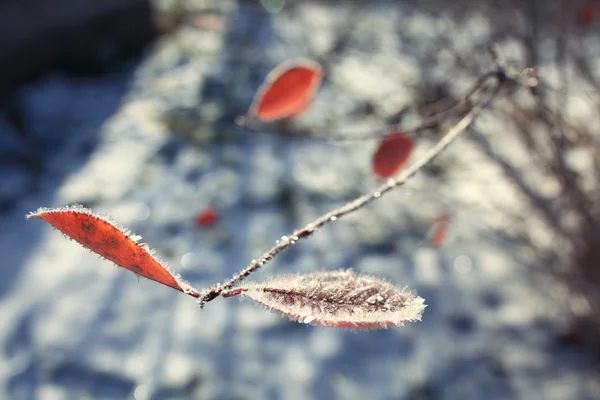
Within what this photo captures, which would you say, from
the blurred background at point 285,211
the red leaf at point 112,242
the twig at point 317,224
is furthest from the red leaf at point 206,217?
the red leaf at point 112,242

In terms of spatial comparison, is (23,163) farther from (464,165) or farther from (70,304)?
(464,165)

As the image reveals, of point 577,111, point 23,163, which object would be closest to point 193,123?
point 23,163

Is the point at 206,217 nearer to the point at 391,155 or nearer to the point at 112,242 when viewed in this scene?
the point at 391,155

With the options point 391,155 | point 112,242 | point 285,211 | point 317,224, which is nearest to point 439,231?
point 285,211

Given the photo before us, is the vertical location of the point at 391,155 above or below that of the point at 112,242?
below

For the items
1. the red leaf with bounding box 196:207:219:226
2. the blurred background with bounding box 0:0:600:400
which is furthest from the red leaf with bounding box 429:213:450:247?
the red leaf with bounding box 196:207:219:226

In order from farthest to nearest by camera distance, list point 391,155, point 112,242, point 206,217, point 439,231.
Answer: point 206,217, point 439,231, point 391,155, point 112,242

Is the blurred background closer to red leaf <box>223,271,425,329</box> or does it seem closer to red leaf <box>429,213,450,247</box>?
red leaf <box>429,213,450,247</box>
